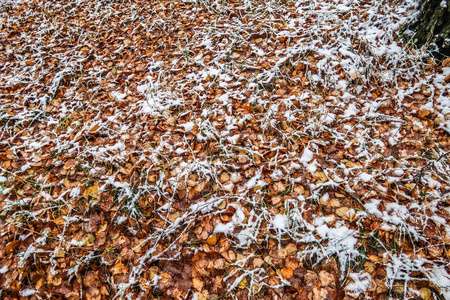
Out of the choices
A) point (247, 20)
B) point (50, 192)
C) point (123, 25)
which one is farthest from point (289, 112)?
point (123, 25)

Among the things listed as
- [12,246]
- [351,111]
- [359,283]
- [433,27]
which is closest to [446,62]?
[433,27]

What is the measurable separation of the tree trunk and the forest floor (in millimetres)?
135

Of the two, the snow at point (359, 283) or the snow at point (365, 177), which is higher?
the snow at point (365, 177)

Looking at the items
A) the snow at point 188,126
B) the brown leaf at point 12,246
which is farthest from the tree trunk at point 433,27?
the brown leaf at point 12,246

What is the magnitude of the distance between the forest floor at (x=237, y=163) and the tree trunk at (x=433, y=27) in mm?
135

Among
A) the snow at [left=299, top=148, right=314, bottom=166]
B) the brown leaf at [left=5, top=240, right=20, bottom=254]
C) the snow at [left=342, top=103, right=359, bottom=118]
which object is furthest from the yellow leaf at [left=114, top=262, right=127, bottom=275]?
the snow at [left=342, top=103, right=359, bottom=118]

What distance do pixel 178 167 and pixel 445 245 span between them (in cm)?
234

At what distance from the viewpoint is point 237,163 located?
2342mm

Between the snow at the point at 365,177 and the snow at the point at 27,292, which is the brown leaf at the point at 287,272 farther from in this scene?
the snow at the point at 27,292

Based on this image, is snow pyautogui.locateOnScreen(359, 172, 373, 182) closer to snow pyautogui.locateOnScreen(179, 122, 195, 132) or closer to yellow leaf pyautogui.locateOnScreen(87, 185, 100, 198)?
snow pyautogui.locateOnScreen(179, 122, 195, 132)

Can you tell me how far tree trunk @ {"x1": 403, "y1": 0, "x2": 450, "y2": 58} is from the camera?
241 cm

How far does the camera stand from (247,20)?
3656 millimetres

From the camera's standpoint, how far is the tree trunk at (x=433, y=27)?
7.91 ft

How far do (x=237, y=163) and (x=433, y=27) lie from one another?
270cm
